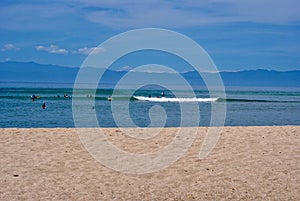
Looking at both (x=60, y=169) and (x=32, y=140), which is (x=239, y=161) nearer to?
(x=60, y=169)

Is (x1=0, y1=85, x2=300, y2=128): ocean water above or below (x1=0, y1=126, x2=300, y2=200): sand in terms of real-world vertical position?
above

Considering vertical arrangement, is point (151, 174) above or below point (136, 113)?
below

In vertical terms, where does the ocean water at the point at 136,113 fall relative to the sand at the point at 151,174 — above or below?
above

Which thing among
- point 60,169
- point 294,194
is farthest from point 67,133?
point 294,194

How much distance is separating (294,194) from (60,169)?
4.71 metres

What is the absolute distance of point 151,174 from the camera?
9.51 m

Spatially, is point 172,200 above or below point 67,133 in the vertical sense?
below

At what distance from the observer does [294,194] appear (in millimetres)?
7977

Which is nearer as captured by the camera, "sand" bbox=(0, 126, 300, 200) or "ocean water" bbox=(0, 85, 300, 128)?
"sand" bbox=(0, 126, 300, 200)

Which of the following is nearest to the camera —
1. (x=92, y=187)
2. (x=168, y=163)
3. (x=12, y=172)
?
(x=92, y=187)

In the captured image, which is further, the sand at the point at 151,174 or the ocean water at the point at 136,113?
the ocean water at the point at 136,113

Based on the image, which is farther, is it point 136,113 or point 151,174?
point 136,113

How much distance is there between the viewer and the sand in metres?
7.98

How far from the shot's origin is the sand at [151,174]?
798 centimetres
